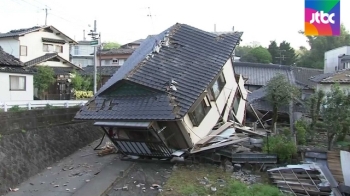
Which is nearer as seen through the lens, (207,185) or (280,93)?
(207,185)

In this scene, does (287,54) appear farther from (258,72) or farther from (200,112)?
(200,112)

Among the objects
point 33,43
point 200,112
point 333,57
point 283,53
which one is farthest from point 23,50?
point 283,53

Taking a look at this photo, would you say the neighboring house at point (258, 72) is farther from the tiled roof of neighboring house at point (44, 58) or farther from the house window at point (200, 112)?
the house window at point (200, 112)

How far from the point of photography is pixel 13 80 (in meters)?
18.6

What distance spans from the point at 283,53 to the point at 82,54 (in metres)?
30.3

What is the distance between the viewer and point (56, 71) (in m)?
29.9

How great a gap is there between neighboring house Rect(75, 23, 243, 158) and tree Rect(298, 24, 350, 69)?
126 ft

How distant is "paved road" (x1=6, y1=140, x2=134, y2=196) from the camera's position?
1116 cm

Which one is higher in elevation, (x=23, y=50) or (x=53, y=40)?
(x=53, y=40)

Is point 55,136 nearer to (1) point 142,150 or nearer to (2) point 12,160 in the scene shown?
(2) point 12,160

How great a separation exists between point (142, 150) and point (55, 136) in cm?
459

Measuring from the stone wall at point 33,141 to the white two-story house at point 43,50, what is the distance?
39.3 feet

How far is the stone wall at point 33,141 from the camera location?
12.0 m

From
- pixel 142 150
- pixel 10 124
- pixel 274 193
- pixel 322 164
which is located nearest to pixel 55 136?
pixel 10 124
